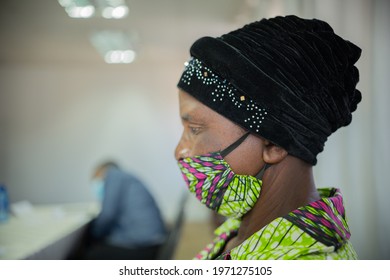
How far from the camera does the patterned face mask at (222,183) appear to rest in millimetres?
822

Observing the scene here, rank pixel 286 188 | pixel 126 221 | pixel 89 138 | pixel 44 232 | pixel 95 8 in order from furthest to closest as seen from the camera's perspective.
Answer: pixel 89 138 → pixel 126 221 → pixel 44 232 → pixel 95 8 → pixel 286 188

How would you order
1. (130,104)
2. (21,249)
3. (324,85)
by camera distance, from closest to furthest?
(324,85), (21,249), (130,104)

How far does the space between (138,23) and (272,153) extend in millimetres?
923

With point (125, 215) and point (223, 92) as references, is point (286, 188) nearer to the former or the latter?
point (223, 92)

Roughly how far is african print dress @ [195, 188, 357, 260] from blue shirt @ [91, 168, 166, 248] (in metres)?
1.98

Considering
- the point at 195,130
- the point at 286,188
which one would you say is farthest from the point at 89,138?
the point at 286,188

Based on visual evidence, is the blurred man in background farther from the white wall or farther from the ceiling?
the ceiling

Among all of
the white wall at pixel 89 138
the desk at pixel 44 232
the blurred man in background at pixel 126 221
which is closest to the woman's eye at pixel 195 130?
the desk at pixel 44 232

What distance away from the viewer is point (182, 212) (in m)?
2.54

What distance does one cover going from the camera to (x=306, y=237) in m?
0.71

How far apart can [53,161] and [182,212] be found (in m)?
2.83
